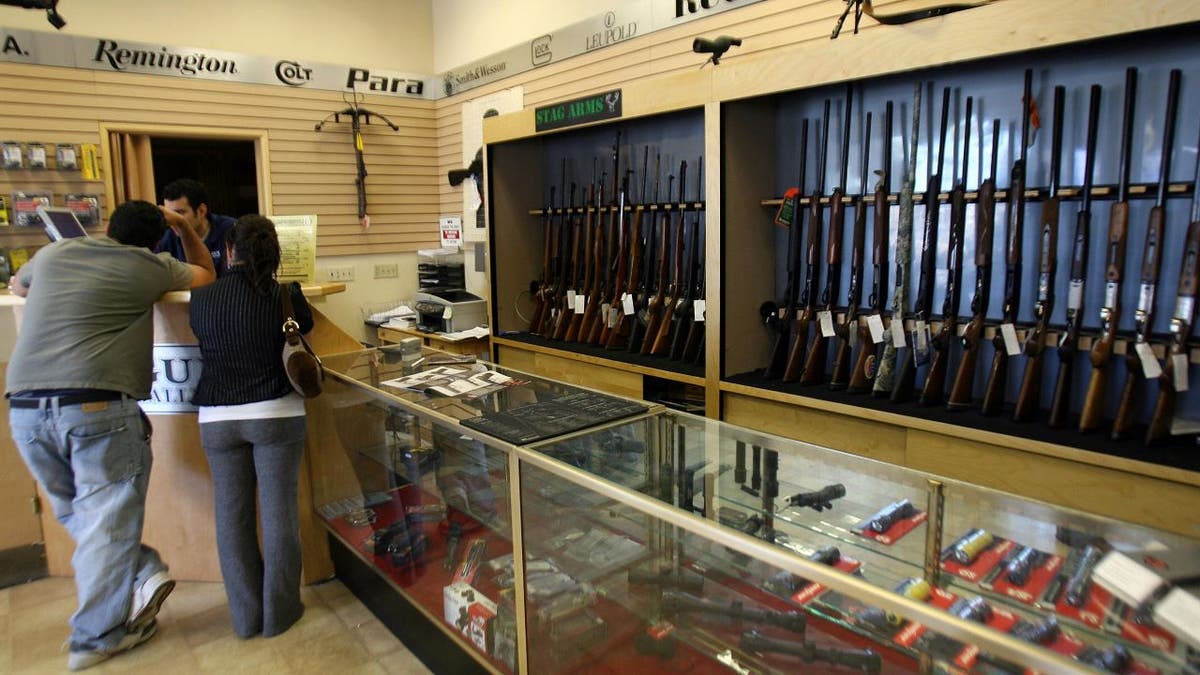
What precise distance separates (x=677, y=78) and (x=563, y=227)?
54.1 inches

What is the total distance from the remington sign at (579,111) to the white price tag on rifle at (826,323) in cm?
136

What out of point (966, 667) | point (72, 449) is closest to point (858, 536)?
point (966, 667)

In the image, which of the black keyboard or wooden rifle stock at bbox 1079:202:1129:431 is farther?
wooden rifle stock at bbox 1079:202:1129:431

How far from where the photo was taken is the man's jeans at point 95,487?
2357 millimetres

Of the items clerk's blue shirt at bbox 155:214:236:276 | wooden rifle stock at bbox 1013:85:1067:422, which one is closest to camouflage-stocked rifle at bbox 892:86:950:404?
wooden rifle stock at bbox 1013:85:1067:422

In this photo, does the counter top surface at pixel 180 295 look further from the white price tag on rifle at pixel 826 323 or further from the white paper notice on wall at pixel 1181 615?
the white paper notice on wall at pixel 1181 615

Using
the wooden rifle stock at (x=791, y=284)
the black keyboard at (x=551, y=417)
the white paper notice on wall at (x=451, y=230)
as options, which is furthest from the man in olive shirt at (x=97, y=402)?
the white paper notice on wall at (x=451, y=230)

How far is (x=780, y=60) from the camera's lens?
8.65 feet

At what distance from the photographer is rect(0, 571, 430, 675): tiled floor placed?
2.44 m

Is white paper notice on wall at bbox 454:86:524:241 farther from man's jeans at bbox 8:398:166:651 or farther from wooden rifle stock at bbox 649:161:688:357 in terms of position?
Answer: man's jeans at bbox 8:398:166:651

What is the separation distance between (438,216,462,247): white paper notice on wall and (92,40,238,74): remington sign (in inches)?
70.7

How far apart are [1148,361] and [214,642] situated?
324 centimetres

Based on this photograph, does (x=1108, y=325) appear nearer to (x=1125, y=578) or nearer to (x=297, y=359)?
(x=1125, y=578)

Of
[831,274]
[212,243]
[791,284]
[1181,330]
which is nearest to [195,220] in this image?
[212,243]
